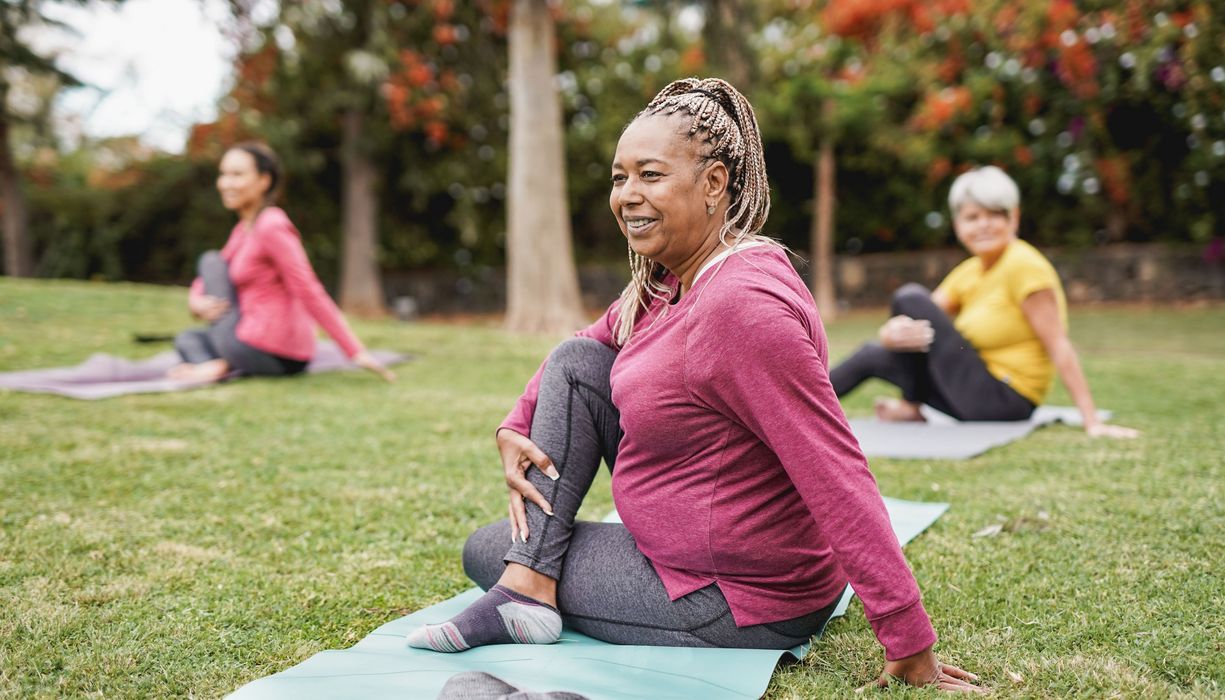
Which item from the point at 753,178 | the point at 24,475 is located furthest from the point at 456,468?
the point at 753,178

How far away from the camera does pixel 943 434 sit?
5078mm

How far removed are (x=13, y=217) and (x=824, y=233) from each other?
1583 centimetres

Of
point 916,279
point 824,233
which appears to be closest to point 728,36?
point 824,233

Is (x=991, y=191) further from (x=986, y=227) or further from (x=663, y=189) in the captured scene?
(x=663, y=189)

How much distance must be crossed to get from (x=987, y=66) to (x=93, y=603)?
16.4 meters

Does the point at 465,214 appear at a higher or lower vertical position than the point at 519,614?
higher

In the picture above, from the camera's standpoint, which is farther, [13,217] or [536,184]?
[13,217]

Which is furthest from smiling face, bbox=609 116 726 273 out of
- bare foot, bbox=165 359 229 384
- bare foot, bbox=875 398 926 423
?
bare foot, bbox=165 359 229 384

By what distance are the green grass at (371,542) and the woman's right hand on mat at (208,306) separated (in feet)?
2.19

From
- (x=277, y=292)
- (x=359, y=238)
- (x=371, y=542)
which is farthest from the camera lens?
(x=359, y=238)

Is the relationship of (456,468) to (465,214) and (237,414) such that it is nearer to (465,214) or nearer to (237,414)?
(237,414)

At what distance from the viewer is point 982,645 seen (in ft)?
7.41

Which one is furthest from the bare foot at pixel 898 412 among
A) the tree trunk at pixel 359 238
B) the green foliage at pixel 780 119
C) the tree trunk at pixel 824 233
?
the tree trunk at pixel 359 238

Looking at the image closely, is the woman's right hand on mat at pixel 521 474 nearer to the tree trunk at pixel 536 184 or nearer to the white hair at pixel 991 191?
the white hair at pixel 991 191
